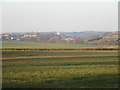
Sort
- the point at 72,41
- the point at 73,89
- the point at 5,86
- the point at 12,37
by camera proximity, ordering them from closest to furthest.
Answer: the point at 73,89 < the point at 5,86 < the point at 12,37 < the point at 72,41

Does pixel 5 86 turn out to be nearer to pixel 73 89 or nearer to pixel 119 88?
pixel 73 89

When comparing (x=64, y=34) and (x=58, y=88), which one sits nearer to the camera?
(x=58, y=88)

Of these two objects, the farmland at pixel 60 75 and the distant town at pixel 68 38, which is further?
the distant town at pixel 68 38

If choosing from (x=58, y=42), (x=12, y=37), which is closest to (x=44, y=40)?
(x=58, y=42)

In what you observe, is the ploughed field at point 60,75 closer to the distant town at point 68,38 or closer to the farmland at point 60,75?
the farmland at point 60,75

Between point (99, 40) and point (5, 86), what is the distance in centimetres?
13674

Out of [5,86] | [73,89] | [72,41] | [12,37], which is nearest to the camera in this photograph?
[73,89]

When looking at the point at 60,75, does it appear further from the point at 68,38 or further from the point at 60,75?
the point at 68,38

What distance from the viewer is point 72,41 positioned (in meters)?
143

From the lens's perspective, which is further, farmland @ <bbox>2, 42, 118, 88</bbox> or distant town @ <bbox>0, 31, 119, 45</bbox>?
distant town @ <bbox>0, 31, 119, 45</bbox>

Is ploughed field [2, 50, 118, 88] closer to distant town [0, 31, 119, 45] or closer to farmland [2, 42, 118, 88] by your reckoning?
farmland [2, 42, 118, 88]

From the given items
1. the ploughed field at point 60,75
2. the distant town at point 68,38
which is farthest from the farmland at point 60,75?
the distant town at point 68,38

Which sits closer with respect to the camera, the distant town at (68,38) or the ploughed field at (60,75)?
the ploughed field at (60,75)

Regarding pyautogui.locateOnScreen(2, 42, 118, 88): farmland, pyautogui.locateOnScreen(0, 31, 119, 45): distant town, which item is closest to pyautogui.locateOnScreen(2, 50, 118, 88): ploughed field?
pyautogui.locateOnScreen(2, 42, 118, 88): farmland
